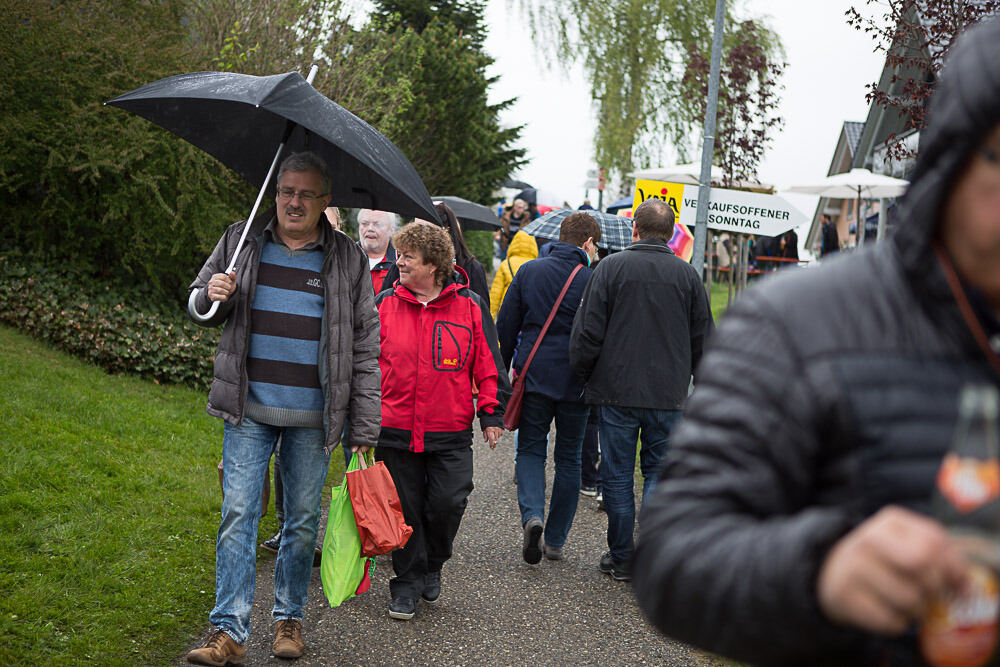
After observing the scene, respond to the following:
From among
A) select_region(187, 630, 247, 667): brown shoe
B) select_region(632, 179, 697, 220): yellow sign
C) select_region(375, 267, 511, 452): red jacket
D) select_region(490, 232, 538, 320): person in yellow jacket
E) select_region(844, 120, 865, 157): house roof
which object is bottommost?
select_region(187, 630, 247, 667): brown shoe

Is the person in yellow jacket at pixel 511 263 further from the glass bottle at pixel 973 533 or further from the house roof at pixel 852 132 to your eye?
the house roof at pixel 852 132

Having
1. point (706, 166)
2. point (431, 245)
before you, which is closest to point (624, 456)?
point (431, 245)

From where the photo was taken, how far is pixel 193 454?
754 cm

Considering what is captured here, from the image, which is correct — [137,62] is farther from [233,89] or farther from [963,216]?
[963,216]

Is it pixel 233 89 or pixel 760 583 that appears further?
pixel 233 89

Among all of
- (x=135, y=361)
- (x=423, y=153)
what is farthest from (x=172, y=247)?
(x=423, y=153)

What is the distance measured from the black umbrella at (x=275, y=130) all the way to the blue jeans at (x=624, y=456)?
1.95 m

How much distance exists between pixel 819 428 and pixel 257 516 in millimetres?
3584

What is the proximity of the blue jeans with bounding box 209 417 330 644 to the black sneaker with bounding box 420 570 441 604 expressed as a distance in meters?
1.00

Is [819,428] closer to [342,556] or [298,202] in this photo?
[298,202]

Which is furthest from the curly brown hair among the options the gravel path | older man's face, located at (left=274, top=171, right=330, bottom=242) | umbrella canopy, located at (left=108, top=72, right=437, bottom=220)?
the gravel path

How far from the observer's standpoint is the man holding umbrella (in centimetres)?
426

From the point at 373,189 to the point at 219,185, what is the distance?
6559 mm

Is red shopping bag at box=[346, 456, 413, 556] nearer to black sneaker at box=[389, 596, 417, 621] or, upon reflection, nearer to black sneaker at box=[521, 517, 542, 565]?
black sneaker at box=[389, 596, 417, 621]
